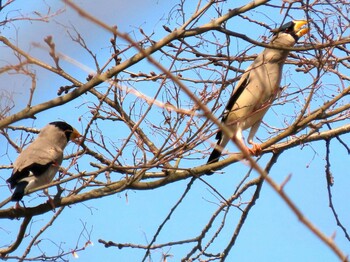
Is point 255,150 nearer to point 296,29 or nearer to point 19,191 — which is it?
point 296,29

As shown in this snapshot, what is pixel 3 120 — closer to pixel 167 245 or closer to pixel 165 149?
pixel 165 149

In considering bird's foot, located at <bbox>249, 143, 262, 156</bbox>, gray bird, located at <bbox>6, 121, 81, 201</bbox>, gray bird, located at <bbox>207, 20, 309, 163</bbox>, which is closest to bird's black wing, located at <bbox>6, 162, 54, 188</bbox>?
gray bird, located at <bbox>6, 121, 81, 201</bbox>

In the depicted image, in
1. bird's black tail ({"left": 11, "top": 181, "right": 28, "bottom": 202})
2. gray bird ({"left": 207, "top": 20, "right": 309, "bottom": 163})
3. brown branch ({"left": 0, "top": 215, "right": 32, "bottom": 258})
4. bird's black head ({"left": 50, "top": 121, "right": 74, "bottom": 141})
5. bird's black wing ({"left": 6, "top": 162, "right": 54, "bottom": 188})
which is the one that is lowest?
brown branch ({"left": 0, "top": 215, "right": 32, "bottom": 258})

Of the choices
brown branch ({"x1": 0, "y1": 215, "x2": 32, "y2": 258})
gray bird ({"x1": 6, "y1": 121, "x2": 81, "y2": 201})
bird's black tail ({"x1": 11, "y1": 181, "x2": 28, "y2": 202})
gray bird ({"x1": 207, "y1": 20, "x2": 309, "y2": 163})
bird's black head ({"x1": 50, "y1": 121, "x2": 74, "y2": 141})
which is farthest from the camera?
bird's black head ({"x1": 50, "y1": 121, "x2": 74, "y2": 141})

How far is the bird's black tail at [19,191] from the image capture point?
15.4ft

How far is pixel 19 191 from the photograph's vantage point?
16.0ft

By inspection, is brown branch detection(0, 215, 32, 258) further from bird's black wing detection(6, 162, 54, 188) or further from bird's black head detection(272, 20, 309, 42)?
bird's black head detection(272, 20, 309, 42)

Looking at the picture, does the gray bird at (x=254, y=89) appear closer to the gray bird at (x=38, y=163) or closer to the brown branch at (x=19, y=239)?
the gray bird at (x=38, y=163)

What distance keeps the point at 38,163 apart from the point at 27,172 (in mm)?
171

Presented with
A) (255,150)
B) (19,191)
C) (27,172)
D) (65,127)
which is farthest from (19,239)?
(65,127)

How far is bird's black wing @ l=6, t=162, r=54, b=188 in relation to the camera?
203 inches

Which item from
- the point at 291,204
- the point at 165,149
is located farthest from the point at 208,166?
the point at 291,204

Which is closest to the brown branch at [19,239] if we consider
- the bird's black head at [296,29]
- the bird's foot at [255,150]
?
the bird's foot at [255,150]

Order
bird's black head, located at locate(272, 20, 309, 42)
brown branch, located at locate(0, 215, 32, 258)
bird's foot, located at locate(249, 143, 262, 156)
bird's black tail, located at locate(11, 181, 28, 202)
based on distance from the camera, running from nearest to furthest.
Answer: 1. brown branch, located at locate(0, 215, 32, 258)
2. bird's black tail, located at locate(11, 181, 28, 202)
3. bird's foot, located at locate(249, 143, 262, 156)
4. bird's black head, located at locate(272, 20, 309, 42)
